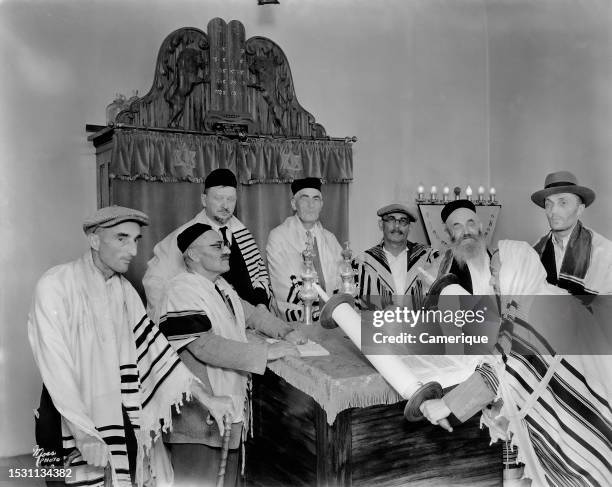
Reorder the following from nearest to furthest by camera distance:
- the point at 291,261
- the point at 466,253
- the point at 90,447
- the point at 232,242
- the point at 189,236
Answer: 1. the point at 90,447
2. the point at 189,236
3. the point at 466,253
4. the point at 232,242
5. the point at 291,261

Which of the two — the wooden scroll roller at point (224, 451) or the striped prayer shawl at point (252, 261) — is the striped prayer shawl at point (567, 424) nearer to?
the wooden scroll roller at point (224, 451)

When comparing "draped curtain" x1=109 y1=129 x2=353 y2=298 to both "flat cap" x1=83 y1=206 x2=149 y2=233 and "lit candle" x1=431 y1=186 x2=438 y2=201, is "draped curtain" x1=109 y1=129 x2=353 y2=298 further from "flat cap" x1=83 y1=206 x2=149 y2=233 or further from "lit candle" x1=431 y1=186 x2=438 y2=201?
"flat cap" x1=83 y1=206 x2=149 y2=233

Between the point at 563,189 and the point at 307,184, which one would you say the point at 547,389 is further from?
the point at 307,184

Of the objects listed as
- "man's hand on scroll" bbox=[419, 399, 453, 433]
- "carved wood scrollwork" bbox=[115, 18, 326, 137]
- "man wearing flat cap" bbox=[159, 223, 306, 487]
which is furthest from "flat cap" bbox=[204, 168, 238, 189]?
"man's hand on scroll" bbox=[419, 399, 453, 433]

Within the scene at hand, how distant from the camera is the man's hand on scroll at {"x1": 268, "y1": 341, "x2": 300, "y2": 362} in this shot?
7.00ft

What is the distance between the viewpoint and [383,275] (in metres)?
3.43

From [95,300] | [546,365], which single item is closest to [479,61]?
[546,365]

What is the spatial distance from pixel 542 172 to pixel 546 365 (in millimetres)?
2983

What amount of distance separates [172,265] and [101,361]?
4.14 ft

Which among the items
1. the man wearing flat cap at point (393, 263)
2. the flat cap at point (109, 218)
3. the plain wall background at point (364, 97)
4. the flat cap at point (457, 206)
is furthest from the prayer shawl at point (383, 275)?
the flat cap at point (109, 218)

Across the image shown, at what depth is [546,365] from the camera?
6.06 feet

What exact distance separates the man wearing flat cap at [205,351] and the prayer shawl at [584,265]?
109 cm


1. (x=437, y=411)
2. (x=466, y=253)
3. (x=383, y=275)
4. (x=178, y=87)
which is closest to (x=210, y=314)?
(x=437, y=411)

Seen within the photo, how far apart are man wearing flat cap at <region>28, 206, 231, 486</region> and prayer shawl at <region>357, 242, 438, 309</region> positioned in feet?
4.93
